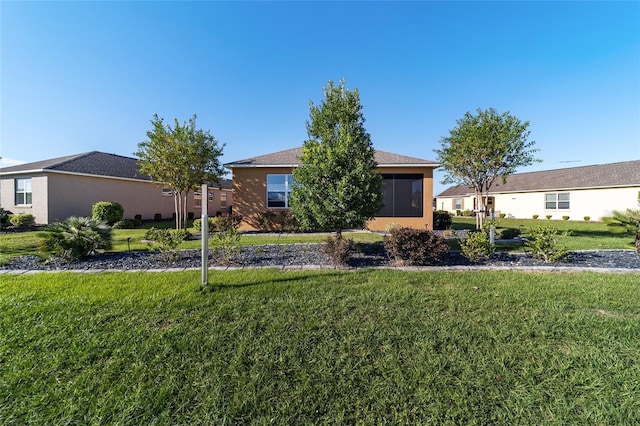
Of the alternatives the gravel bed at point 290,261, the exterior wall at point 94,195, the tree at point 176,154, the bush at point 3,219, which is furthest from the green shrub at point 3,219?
the gravel bed at point 290,261

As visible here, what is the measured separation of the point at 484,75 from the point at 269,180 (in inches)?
437

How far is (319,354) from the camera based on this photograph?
2.53 metres

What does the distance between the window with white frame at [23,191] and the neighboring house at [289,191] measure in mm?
13693

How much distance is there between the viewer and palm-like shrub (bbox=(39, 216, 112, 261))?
5836 mm

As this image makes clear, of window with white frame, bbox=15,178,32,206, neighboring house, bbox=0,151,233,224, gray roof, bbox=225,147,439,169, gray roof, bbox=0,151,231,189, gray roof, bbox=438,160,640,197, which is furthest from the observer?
gray roof, bbox=438,160,640,197

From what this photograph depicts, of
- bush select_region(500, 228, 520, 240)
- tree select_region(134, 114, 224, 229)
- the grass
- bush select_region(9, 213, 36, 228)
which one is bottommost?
the grass

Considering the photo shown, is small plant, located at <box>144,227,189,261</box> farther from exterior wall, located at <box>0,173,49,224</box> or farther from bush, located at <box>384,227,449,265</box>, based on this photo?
exterior wall, located at <box>0,173,49,224</box>

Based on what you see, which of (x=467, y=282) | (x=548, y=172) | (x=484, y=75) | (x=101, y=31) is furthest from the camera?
(x=548, y=172)

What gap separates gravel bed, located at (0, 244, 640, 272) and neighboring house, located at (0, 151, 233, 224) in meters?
10.9

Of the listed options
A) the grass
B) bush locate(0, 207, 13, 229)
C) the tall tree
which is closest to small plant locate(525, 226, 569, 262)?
the grass

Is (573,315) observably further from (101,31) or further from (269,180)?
(101,31)

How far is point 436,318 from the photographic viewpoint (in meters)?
3.21

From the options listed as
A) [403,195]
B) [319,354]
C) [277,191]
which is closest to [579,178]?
[403,195]

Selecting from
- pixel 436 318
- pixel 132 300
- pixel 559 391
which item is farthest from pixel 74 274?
pixel 559 391
